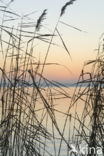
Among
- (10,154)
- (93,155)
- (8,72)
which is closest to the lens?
(93,155)

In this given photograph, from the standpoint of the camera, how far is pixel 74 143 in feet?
10.3

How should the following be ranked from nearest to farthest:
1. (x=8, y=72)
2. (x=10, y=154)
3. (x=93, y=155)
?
(x=93, y=155)
(x=10, y=154)
(x=8, y=72)

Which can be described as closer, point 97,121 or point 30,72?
point 97,121

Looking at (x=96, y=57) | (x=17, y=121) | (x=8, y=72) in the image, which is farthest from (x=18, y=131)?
(x=96, y=57)

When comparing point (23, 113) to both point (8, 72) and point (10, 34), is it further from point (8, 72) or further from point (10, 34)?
A: point (10, 34)

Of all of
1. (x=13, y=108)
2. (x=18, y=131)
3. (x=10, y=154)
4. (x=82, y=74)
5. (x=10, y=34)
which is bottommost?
(x=10, y=154)

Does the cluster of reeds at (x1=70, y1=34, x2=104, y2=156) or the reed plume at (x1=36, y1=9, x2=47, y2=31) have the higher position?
the reed plume at (x1=36, y1=9, x2=47, y2=31)

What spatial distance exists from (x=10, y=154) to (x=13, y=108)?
1.30ft

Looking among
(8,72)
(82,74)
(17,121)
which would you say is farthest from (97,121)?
(8,72)

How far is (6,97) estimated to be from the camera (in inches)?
127

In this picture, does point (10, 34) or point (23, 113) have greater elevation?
point (10, 34)

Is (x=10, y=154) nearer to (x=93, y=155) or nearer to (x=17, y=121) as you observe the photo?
(x=17, y=121)

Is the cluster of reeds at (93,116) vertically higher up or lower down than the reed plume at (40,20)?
lower down

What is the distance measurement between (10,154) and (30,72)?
2.38 ft
